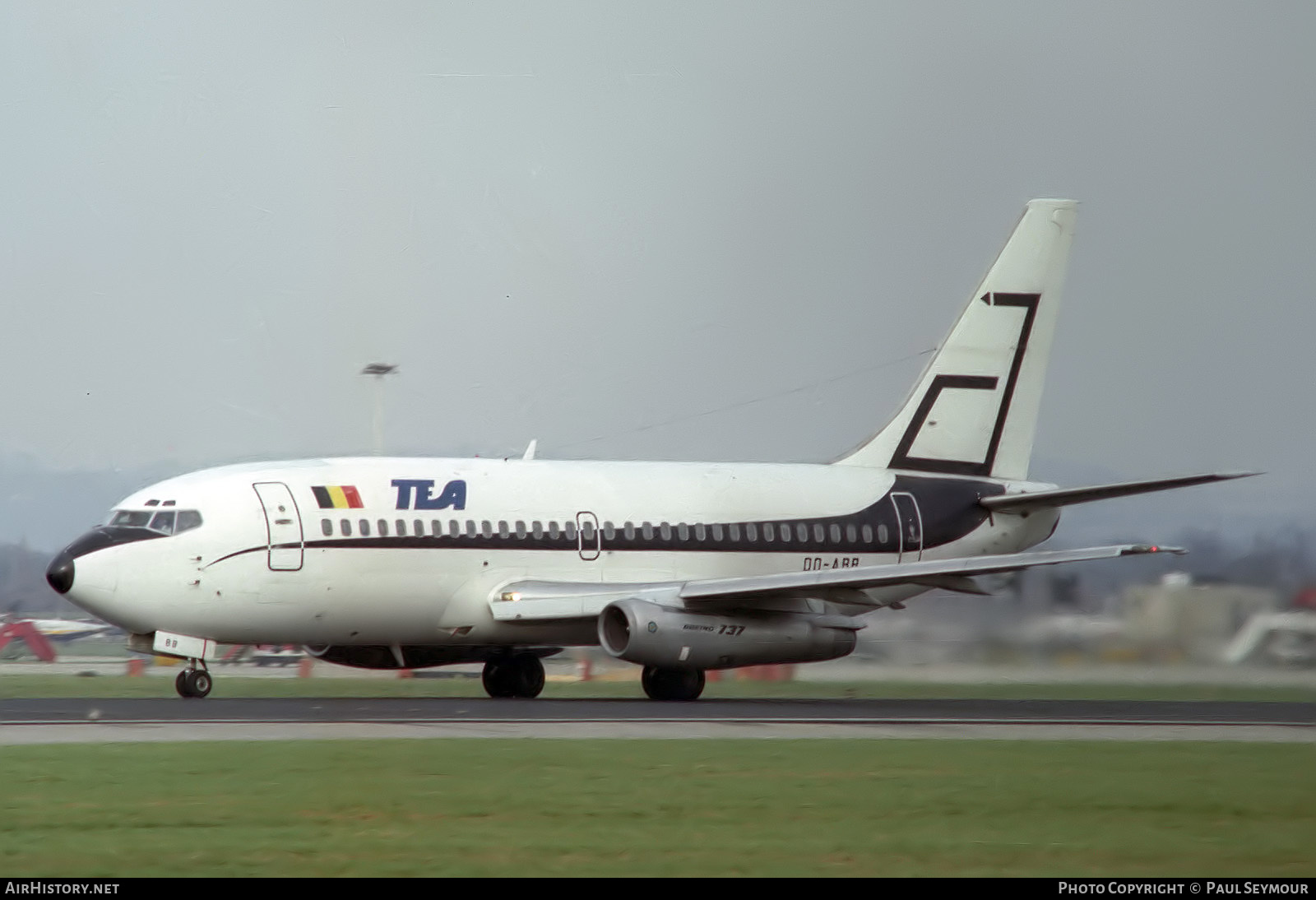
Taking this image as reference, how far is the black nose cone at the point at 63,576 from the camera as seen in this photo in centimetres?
2577

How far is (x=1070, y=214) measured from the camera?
3578 cm

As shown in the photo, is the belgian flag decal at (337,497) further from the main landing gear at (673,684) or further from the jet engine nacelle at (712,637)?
the main landing gear at (673,684)

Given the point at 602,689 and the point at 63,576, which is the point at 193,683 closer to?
the point at 63,576

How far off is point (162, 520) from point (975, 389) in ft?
50.9

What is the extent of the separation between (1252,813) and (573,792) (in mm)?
5101

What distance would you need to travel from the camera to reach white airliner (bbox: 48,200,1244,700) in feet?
87.9

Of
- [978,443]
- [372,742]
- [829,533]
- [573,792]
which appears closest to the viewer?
[573,792]

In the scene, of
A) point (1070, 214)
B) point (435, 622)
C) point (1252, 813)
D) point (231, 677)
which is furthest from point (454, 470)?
point (1252, 813)

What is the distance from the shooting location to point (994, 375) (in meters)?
35.0

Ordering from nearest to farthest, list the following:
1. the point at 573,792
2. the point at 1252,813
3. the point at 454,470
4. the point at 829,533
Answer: the point at 1252,813 → the point at 573,792 → the point at 454,470 → the point at 829,533

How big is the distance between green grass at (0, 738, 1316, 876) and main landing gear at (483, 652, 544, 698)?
11826 millimetres

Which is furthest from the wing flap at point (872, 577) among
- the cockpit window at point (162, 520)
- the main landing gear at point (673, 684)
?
the cockpit window at point (162, 520)

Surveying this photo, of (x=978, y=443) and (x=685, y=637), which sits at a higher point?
(x=978, y=443)

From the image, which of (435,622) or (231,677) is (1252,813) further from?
(231,677)
